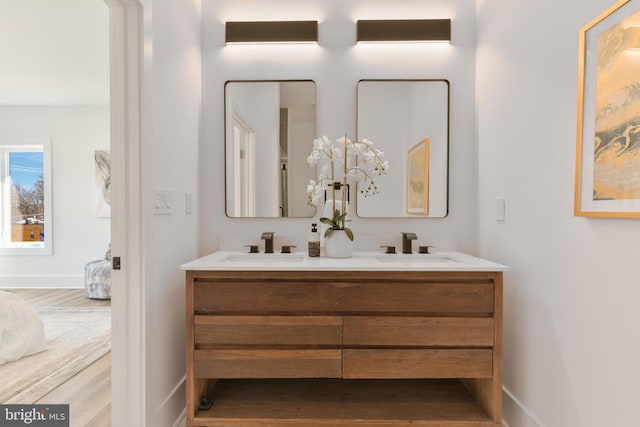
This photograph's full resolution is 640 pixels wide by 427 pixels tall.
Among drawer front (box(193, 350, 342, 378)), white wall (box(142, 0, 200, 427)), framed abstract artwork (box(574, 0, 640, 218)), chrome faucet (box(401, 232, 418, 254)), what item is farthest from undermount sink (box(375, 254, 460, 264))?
white wall (box(142, 0, 200, 427))

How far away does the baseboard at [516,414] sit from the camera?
1.65 metres

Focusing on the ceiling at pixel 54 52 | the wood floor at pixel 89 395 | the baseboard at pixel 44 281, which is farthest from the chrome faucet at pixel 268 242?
the baseboard at pixel 44 281

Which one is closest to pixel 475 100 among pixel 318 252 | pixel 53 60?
pixel 318 252

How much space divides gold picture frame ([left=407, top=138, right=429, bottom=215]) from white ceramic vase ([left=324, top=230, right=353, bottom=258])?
1.91 feet

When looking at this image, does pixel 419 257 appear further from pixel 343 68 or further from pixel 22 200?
pixel 22 200

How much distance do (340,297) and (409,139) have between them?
3.94 ft

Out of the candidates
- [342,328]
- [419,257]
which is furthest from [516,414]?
[342,328]

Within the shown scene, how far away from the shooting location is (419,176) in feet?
7.54

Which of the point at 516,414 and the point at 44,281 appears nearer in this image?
the point at 516,414

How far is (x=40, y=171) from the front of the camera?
4.95 metres

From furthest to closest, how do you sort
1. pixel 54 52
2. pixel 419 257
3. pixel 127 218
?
1. pixel 54 52
2. pixel 419 257
3. pixel 127 218

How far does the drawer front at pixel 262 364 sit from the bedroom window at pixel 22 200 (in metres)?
4.64

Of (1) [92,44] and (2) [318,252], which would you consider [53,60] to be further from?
(2) [318,252]

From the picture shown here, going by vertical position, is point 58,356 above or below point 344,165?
below
